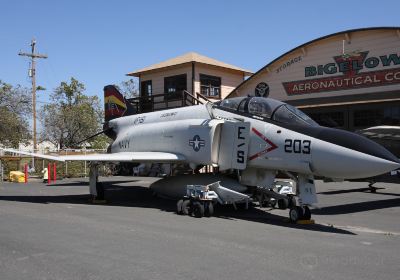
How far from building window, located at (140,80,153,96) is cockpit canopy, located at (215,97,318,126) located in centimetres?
2013

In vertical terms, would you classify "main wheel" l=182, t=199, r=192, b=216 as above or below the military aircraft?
below

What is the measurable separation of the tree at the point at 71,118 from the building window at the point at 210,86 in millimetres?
26341

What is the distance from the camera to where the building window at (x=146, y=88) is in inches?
1224

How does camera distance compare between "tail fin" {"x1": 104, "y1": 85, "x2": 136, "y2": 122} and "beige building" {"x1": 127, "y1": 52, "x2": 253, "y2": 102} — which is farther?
"beige building" {"x1": 127, "y1": 52, "x2": 253, "y2": 102}

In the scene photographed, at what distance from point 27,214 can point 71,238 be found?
3.72 meters

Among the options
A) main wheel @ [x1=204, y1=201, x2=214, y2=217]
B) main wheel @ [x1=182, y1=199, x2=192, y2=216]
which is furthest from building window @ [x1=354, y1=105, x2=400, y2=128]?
main wheel @ [x1=182, y1=199, x2=192, y2=216]

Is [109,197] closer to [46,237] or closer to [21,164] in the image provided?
[46,237]

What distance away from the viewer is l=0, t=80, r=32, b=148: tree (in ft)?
131

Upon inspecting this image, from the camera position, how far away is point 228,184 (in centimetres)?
1109

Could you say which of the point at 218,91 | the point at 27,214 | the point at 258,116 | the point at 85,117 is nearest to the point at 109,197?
the point at 27,214

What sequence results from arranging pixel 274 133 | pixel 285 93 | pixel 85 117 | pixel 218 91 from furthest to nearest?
pixel 85 117
pixel 218 91
pixel 285 93
pixel 274 133

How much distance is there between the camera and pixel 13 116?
4084 centimetres

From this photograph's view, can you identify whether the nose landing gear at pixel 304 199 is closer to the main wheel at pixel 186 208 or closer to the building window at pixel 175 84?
the main wheel at pixel 186 208

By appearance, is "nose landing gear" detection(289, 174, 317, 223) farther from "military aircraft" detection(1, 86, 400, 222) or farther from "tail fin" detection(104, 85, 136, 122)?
"tail fin" detection(104, 85, 136, 122)
